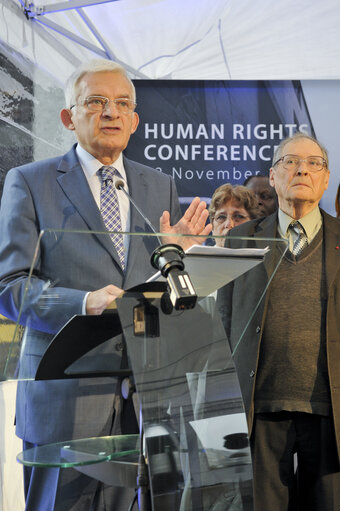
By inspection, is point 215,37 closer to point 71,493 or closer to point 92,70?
point 92,70

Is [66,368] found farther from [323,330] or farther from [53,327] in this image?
[323,330]

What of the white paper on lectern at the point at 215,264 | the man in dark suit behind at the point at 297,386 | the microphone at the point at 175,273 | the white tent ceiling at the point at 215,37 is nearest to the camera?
the microphone at the point at 175,273

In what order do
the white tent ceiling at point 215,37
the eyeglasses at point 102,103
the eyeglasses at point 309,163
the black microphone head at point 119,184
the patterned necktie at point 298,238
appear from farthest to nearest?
1. the white tent ceiling at point 215,37
2. the eyeglasses at point 309,163
3. the patterned necktie at point 298,238
4. the eyeglasses at point 102,103
5. the black microphone head at point 119,184

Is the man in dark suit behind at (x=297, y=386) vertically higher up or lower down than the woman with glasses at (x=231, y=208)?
lower down

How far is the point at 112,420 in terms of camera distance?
1.33 m

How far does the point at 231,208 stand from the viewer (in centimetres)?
367

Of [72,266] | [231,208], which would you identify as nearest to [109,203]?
[72,266]

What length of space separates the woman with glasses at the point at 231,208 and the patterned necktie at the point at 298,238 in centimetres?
92

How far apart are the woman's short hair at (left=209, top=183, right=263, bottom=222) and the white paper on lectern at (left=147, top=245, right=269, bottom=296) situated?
89.4 inches

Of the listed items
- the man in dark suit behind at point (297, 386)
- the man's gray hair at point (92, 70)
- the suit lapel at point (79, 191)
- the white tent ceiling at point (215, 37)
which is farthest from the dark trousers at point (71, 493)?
the white tent ceiling at point (215, 37)

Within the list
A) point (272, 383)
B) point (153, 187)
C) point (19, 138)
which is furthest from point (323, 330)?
point (19, 138)

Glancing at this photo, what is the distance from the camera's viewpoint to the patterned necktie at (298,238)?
2.59 metres

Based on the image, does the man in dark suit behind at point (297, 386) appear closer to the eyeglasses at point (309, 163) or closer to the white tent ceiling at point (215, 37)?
the eyeglasses at point (309, 163)

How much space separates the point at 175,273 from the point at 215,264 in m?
0.14
